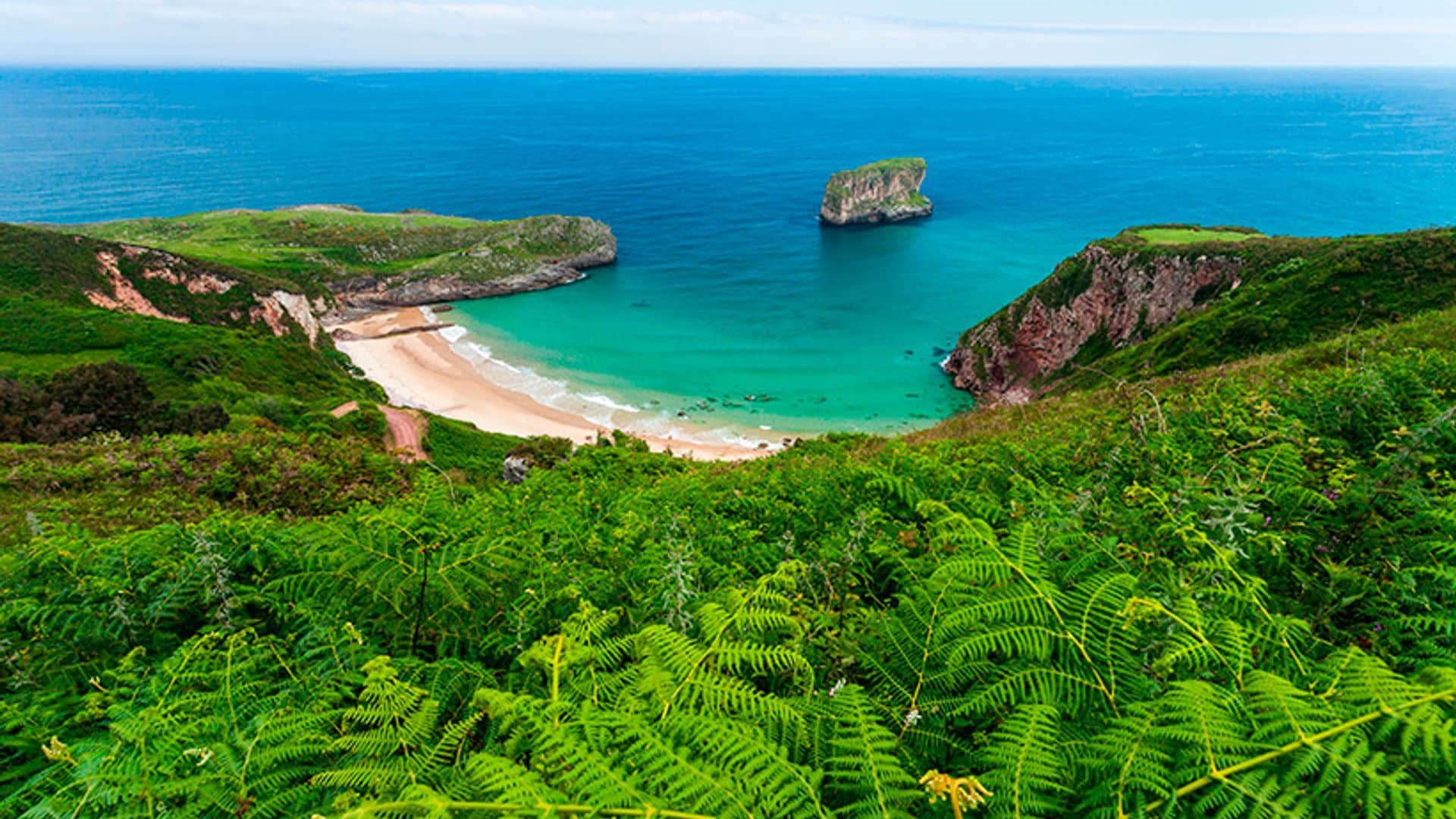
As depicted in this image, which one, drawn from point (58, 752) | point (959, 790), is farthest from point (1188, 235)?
point (58, 752)

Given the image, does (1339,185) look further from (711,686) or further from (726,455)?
(711,686)

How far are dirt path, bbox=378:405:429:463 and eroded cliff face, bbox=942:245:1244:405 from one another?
2934 centimetres

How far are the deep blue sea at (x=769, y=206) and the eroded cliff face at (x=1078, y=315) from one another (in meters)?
3.80

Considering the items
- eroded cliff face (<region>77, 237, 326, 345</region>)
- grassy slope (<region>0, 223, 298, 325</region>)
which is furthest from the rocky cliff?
grassy slope (<region>0, 223, 298, 325</region>)

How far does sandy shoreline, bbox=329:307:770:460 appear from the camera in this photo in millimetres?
42656

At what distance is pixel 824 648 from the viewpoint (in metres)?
3.66

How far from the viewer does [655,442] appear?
42344mm

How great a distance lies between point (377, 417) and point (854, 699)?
32.2 meters

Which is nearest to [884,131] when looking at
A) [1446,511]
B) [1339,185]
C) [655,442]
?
[1339,185]

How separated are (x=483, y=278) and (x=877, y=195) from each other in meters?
66.6

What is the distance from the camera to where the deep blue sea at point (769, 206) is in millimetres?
55375

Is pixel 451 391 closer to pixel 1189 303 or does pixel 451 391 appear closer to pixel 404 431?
pixel 404 431

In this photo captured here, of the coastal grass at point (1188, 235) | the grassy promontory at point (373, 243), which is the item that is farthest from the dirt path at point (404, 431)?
the grassy promontory at point (373, 243)

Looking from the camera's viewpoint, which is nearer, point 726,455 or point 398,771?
point 398,771
